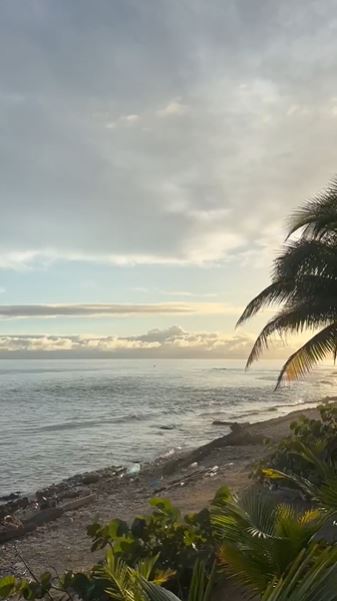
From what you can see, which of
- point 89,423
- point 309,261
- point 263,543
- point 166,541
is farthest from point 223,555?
point 89,423

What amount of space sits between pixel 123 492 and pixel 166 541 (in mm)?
8656

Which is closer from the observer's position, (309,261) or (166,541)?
(166,541)

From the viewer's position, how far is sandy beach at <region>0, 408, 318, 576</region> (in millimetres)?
8125

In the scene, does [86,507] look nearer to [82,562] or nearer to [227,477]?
[227,477]

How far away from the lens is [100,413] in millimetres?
33562

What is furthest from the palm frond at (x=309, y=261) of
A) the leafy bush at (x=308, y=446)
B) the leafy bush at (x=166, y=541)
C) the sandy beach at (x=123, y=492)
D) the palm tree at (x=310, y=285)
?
the leafy bush at (x=166, y=541)

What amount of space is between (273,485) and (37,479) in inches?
433

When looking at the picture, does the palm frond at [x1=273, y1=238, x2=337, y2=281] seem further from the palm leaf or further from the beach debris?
the beach debris

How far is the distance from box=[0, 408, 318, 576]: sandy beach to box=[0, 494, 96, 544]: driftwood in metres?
0.08

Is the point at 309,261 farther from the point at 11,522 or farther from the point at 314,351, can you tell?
the point at 11,522

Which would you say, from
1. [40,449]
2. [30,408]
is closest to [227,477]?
[40,449]

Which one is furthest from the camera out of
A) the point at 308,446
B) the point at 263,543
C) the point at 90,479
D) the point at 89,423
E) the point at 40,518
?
the point at 89,423

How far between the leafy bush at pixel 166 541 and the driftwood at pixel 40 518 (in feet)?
18.3

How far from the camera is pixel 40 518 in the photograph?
1087 centimetres
